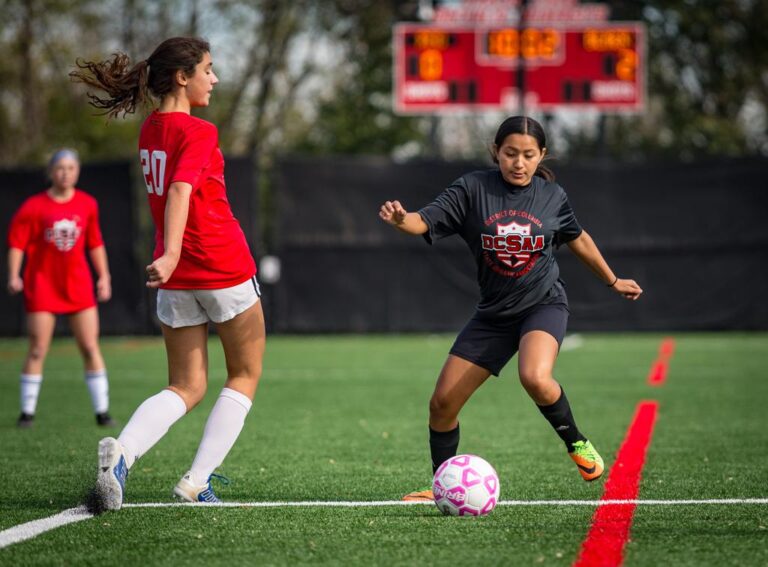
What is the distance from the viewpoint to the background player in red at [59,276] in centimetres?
857

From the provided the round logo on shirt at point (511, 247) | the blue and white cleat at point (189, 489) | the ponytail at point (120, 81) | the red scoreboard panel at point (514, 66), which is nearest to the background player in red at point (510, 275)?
the round logo on shirt at point (511, 247)

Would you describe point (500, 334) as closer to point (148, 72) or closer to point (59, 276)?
point (148, 72)

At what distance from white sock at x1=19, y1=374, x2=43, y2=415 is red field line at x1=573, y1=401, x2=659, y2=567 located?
431cm

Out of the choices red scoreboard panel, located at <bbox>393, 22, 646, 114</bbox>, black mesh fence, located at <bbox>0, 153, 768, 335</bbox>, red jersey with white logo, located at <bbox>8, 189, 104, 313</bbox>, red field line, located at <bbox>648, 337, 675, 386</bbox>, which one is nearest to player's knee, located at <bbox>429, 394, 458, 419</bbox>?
red jersey with white logo, located at <bbox>8, 189, 104, 313</bbox>

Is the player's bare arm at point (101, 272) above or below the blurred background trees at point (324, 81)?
below

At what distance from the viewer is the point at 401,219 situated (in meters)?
4.86

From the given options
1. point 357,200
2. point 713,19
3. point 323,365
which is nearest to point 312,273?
point 357,200

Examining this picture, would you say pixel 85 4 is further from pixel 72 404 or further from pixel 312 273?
pixel 72 404

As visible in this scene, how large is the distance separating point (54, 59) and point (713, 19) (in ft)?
57.6

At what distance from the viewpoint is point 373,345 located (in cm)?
1688

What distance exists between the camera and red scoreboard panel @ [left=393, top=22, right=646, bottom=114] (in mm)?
19172

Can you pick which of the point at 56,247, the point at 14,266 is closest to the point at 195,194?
the point at 56,247

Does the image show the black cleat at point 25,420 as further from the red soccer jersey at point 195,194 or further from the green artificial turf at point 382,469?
the red soccer jersey at point 195,194

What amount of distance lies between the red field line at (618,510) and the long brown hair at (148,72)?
252 centimetres
